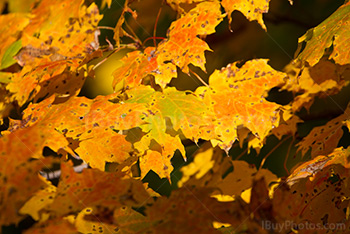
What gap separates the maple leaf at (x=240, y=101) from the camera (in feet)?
3.73

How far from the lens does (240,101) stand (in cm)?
120

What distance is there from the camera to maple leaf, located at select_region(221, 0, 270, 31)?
118 cm

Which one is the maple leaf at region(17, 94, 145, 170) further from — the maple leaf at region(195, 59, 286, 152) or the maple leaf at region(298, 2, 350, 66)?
the maple leaf at region(298, 2, 350, 66)

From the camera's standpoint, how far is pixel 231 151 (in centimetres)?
161

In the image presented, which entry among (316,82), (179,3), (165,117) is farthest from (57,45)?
(316,82)

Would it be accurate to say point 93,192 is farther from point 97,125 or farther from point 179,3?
point 179,3

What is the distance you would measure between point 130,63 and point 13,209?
64 centimetres

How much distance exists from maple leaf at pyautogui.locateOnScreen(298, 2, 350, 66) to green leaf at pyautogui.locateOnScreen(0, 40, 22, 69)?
1.07 m

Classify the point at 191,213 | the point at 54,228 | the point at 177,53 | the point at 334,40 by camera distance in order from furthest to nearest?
1. the point at 177,53
2. the point at 334,40
3. the point at 191,213
4. the point at 54,228

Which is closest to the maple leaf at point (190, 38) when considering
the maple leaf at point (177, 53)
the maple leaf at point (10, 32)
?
the maple leaf at point (177, 53)

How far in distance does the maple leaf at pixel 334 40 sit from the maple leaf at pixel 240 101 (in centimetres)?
22

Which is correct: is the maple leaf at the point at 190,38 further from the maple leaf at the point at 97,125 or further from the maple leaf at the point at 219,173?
the maple leaf at the point at 219,173

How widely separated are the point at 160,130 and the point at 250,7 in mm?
525

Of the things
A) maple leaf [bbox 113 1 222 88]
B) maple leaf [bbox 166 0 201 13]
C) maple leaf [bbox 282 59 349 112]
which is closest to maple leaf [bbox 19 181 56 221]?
maple leaf [bbox 113 1 222 88]
